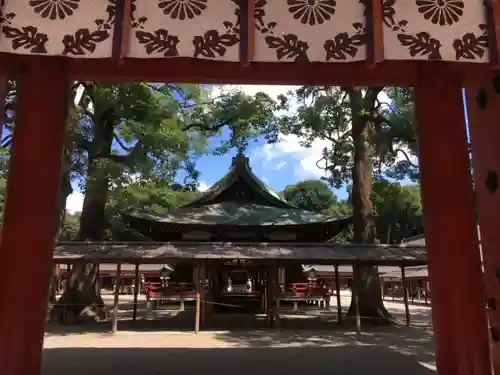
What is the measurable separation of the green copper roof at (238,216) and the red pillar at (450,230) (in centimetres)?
1281

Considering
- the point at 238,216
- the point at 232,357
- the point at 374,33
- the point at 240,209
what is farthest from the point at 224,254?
the point at 374,33

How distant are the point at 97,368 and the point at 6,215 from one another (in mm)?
3095

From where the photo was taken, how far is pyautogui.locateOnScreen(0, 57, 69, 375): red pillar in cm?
386

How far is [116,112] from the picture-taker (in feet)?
52.7

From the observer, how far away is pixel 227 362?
6871 mm

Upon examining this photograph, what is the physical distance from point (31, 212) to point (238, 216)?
13971 mm

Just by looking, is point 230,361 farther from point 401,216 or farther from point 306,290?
point 401,216

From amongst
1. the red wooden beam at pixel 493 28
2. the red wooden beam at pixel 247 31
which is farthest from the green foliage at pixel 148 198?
the red wooden beam at pixel 493 28


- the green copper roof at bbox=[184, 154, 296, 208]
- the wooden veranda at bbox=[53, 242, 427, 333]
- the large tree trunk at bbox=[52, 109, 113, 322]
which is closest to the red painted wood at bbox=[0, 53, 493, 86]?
the wooden veranda at bbox=[53, 242, 427, 333]

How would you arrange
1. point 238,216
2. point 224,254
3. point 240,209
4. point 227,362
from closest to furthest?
point 227,362, point 224,254, point 238,216, point 240,209

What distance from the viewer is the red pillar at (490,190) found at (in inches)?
171

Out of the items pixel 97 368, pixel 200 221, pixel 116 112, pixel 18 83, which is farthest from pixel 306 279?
pixel 18 83

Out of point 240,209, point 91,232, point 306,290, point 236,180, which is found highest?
point 236,180

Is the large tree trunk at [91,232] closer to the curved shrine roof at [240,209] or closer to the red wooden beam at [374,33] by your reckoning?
the curved shrine roof at [240,209]
